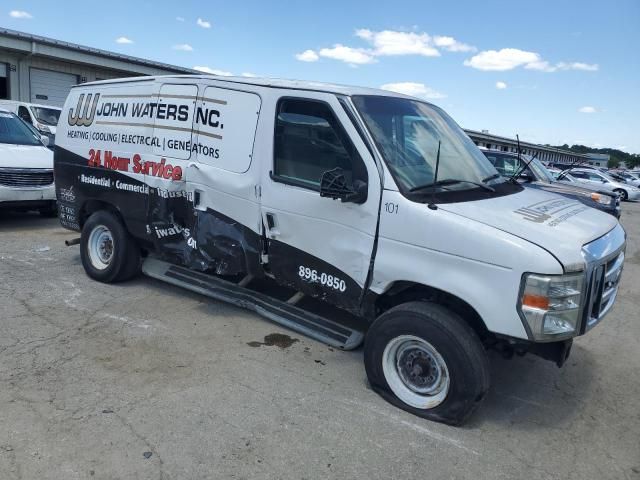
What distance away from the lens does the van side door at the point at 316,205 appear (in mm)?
3762

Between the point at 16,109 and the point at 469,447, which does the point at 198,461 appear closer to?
the point at 469,447

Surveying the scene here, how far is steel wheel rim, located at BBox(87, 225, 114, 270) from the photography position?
6.01m

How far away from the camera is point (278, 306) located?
487 cm

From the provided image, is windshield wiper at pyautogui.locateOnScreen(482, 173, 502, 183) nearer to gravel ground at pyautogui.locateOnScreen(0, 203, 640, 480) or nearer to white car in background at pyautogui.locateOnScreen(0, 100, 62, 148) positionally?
gravel ground at pyautogui.locateOnScreen(0, 203, 640, 480)

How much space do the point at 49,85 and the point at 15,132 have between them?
649 inches

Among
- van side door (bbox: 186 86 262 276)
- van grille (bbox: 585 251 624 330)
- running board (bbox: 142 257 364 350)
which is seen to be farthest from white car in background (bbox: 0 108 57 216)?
van grille (bbox: 585 251 624 330)

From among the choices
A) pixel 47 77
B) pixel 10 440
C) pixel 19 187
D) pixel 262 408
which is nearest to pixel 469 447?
pixel 262 408

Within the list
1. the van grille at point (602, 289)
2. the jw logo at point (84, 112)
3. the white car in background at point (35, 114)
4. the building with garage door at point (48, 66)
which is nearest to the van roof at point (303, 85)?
the jw logo at point (84, 112)

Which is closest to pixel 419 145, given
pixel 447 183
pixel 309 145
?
pixel 447 183

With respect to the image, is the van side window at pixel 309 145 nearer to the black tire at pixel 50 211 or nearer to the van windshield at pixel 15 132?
the black tire at pixel 50 211

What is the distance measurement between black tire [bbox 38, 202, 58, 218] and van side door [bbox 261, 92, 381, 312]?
643cm

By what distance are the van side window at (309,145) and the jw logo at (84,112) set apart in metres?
2.73

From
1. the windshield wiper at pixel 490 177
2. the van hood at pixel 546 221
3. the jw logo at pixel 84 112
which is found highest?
the jw logo at pixel 84 112

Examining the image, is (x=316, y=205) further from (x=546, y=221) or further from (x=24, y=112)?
(x=24, y=112)
